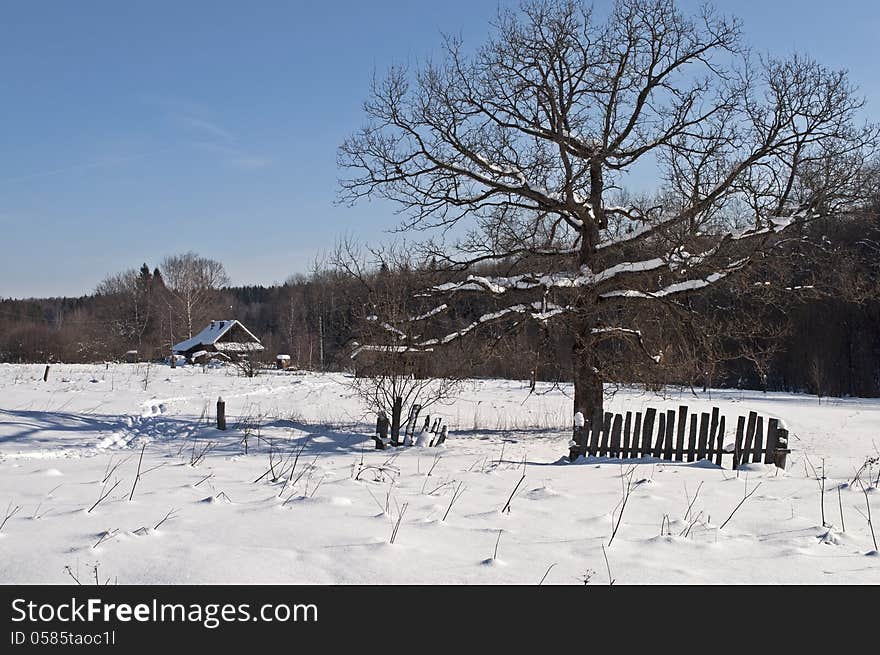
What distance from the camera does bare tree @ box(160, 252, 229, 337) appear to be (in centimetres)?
5644

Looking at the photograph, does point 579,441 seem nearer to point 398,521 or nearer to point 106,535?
point 398,521

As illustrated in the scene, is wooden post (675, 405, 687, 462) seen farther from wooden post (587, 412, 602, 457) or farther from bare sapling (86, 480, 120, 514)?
bare sapling (86, 480, 120, 514)

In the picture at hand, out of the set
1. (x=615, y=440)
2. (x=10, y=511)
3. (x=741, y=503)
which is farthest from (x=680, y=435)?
(x=10, y=511)

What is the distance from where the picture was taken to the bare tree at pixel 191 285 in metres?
56.4

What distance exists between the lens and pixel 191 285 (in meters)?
58.6

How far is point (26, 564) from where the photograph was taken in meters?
3.88

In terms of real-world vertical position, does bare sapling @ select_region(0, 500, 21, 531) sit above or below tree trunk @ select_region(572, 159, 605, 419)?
below

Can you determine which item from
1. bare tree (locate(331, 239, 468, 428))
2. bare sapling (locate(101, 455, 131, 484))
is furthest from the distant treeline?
bare sapling (locate(101, 455, 131, 484))

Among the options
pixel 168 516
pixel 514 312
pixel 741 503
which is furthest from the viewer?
pixel 514 312

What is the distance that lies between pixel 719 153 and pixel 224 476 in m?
11.7

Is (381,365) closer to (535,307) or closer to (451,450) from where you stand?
(451,450)

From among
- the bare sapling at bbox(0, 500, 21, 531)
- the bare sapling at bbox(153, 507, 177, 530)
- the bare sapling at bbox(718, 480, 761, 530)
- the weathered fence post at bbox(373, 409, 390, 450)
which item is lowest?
the weathered fence post at bbox(373, 409, 390, 450)

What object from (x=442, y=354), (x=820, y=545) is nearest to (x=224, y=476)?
(x=820, y=545)

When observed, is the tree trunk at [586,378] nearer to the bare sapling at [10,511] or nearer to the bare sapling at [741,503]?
the bare sapling at [741,503]
